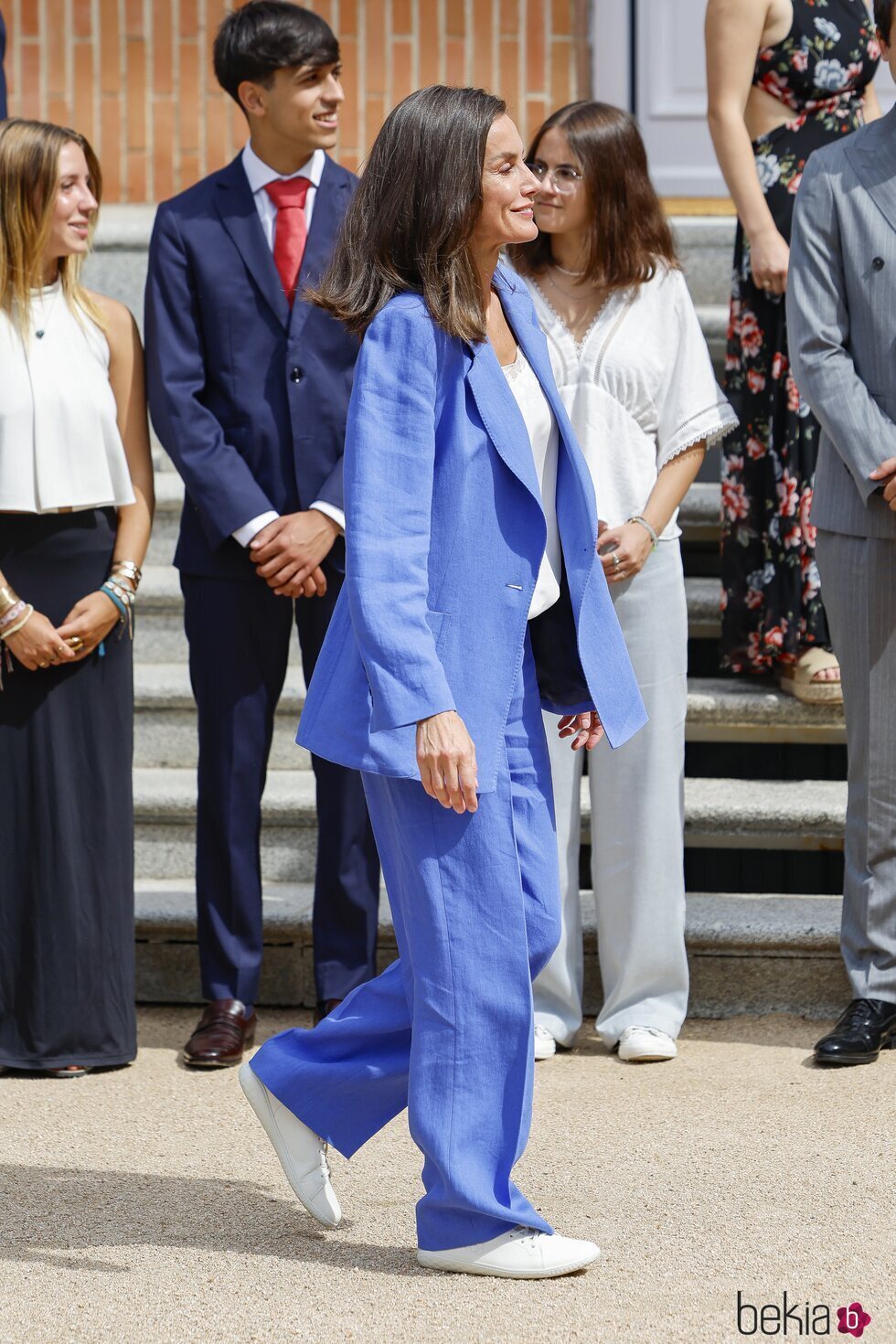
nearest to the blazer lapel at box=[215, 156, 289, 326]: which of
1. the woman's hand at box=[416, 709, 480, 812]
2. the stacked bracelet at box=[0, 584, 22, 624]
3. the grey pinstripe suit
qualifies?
the stacked bracelet at box=[0, 584, 22, 624]

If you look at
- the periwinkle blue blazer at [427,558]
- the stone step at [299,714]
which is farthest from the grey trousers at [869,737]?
the periwinkle blue blazer at [427,558]

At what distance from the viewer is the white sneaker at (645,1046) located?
3.92 metres

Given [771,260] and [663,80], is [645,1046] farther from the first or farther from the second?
[663,80]

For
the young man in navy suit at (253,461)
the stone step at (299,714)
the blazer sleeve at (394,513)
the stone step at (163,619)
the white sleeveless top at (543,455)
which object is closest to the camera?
the blazer sleeve at (394,513)

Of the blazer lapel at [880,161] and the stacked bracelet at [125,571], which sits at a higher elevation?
the blazer lapel at [880,161]

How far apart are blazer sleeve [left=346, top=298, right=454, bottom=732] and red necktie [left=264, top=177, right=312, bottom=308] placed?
144 centimetres

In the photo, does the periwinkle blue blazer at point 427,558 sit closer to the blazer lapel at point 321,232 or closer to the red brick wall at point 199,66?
the blazer lapel at point 321,232

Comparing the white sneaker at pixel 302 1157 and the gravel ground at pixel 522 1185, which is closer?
the gravel ground at pixel 522 1185

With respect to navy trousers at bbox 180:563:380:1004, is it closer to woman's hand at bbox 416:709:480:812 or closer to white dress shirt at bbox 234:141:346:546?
white dress shirt at bbox 234:141:346:546

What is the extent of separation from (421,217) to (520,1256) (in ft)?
5.36

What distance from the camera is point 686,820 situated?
4656 mm

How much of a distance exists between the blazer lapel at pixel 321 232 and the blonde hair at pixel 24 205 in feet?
1.89

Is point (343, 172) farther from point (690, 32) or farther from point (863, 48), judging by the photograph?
point (690, 32)

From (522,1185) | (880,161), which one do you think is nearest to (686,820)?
(522,1185)
